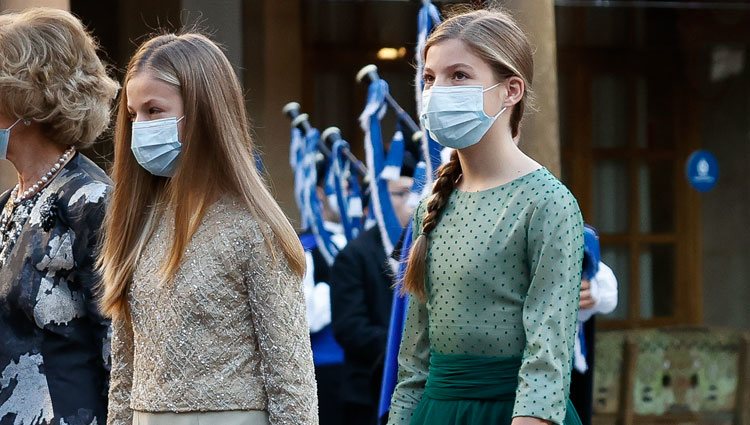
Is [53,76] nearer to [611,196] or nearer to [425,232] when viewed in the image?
[425,232]

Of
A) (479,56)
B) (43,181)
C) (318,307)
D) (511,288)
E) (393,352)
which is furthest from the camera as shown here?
(318,307)

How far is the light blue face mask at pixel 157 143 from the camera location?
304 centimetres

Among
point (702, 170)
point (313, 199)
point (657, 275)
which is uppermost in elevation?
point (313, 199)

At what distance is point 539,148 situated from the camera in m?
4.43

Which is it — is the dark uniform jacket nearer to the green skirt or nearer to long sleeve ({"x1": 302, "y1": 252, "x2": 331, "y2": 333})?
long sleeve ({"x1": 302, "y1": 252, "x2": 331, "y2": 333})

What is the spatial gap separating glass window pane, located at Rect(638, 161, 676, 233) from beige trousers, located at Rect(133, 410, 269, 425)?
9.34 meters

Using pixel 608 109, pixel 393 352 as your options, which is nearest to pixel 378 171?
pixel 393 352

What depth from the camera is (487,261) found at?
293 cm

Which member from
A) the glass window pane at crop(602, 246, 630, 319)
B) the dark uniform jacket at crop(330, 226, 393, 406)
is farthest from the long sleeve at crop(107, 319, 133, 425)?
the glass window pane at crop(602, 246, 630, 319)

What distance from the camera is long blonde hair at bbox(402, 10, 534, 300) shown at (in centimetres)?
303

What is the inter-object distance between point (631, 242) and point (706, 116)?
117 centimetres

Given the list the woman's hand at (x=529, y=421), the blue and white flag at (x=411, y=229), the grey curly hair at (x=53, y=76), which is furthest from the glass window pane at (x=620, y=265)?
the woman's hand at (x=529, y=421)

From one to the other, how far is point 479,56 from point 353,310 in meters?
3.55

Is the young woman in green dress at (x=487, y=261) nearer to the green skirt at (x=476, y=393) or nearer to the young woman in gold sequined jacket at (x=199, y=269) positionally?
the green skirt at (x=476, y=393)
